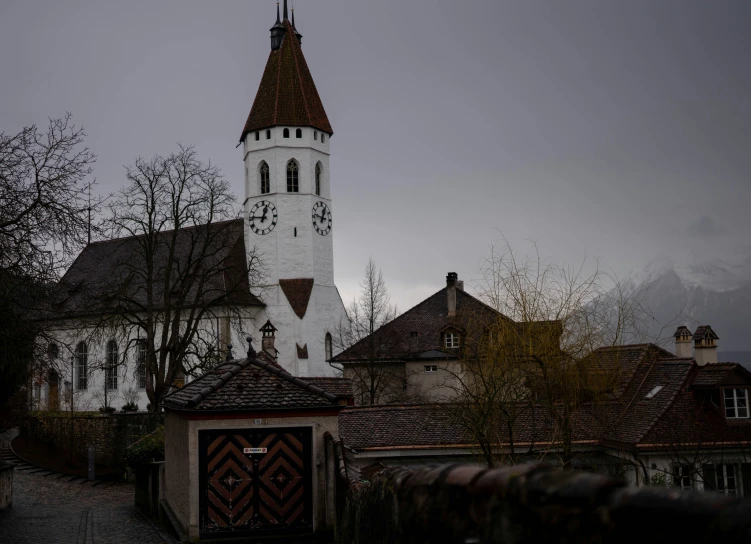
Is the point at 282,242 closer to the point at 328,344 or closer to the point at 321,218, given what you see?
the point at 321,218

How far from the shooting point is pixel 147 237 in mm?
38594

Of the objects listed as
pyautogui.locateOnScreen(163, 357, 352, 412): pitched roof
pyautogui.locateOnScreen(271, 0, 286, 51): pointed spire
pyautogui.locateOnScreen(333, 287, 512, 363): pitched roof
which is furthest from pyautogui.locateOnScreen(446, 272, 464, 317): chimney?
pyautogui.locateOnScreen(163, 357, 352, 412): pitched roof

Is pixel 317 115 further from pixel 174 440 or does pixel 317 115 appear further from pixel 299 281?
pixel 174 440

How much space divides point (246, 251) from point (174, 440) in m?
39.0

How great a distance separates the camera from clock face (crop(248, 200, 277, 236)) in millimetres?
55781

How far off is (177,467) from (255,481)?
2.58 metres

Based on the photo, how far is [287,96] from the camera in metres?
57.0

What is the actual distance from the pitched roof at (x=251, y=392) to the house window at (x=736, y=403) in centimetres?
1483

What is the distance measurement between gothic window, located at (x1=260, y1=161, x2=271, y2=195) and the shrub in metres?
31.8

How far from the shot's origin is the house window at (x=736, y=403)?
1036 inches

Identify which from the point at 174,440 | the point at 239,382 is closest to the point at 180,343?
the point at 174,440

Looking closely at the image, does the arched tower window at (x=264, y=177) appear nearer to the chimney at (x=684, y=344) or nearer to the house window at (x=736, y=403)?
the chimney at (x=684, y=344)

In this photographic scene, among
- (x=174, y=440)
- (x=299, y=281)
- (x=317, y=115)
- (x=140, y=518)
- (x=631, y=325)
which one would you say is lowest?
(x=140, y=518)

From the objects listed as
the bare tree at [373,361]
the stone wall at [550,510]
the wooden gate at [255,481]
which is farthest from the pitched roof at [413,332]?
the stone wall at [550,510]
